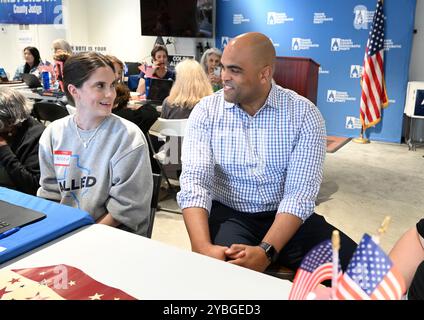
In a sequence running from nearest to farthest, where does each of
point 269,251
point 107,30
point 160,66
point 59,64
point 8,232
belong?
1. point 8,232
2. point 269,251
3. point 59,64
4. point 160,66
5. point 107,30

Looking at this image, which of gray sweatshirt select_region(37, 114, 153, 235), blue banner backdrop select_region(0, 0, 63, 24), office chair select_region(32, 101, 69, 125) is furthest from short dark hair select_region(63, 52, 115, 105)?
blue banner backdrop select_region(0, 0, 63, 24)

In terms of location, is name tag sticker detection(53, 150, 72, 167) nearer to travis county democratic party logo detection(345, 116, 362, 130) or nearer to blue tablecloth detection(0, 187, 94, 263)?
blue tablecloth detection(0, 187, 94, 263)

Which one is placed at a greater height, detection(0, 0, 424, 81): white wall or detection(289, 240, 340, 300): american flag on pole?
detection(0, 0, 424, 81): white wall

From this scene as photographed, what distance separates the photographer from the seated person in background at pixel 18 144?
7.25 ft

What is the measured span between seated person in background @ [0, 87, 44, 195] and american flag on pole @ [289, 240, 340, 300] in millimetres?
1863

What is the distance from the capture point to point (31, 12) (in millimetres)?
8930

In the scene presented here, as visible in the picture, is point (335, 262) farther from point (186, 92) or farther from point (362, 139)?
point (362, 139)

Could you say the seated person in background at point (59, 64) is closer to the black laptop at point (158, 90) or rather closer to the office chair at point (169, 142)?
the black laptop at point (158, 90)

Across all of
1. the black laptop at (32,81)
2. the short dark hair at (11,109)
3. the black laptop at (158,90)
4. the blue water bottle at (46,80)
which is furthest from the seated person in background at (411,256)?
the black laptop at (32,81)

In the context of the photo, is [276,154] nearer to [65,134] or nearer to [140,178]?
[140,178]

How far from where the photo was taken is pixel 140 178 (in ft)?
6.11

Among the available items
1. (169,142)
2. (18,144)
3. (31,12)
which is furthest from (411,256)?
(31,12)

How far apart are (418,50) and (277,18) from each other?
224 cm

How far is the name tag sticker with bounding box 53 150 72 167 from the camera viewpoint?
6.19ft
